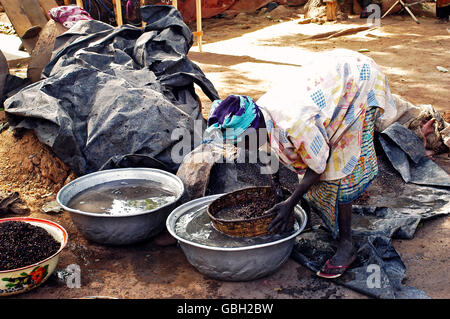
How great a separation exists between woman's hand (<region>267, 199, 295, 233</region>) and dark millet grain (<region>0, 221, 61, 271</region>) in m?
1.28

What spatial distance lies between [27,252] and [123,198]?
77 cm

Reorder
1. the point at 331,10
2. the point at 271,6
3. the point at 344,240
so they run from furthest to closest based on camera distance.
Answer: the point at 271,6
the point at 331,10
the point at 344,240

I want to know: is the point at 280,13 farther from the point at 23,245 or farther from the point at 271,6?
the point at 23,245

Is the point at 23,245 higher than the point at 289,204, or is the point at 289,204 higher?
the point at 289,204

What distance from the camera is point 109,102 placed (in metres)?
3.79

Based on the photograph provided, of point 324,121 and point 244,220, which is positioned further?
point 244,220

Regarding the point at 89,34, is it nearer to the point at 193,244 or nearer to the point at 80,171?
the point at 80,171

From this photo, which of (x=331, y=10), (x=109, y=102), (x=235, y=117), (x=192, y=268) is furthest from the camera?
(x=331, y=10)

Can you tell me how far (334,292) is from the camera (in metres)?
2.60

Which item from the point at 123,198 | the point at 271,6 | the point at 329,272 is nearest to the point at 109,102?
the point at 123,198

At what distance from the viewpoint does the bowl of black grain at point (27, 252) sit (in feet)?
8.24

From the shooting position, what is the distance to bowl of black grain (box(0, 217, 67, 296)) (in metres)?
2.51

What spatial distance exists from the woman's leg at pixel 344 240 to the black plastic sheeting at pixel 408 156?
1327 mm
